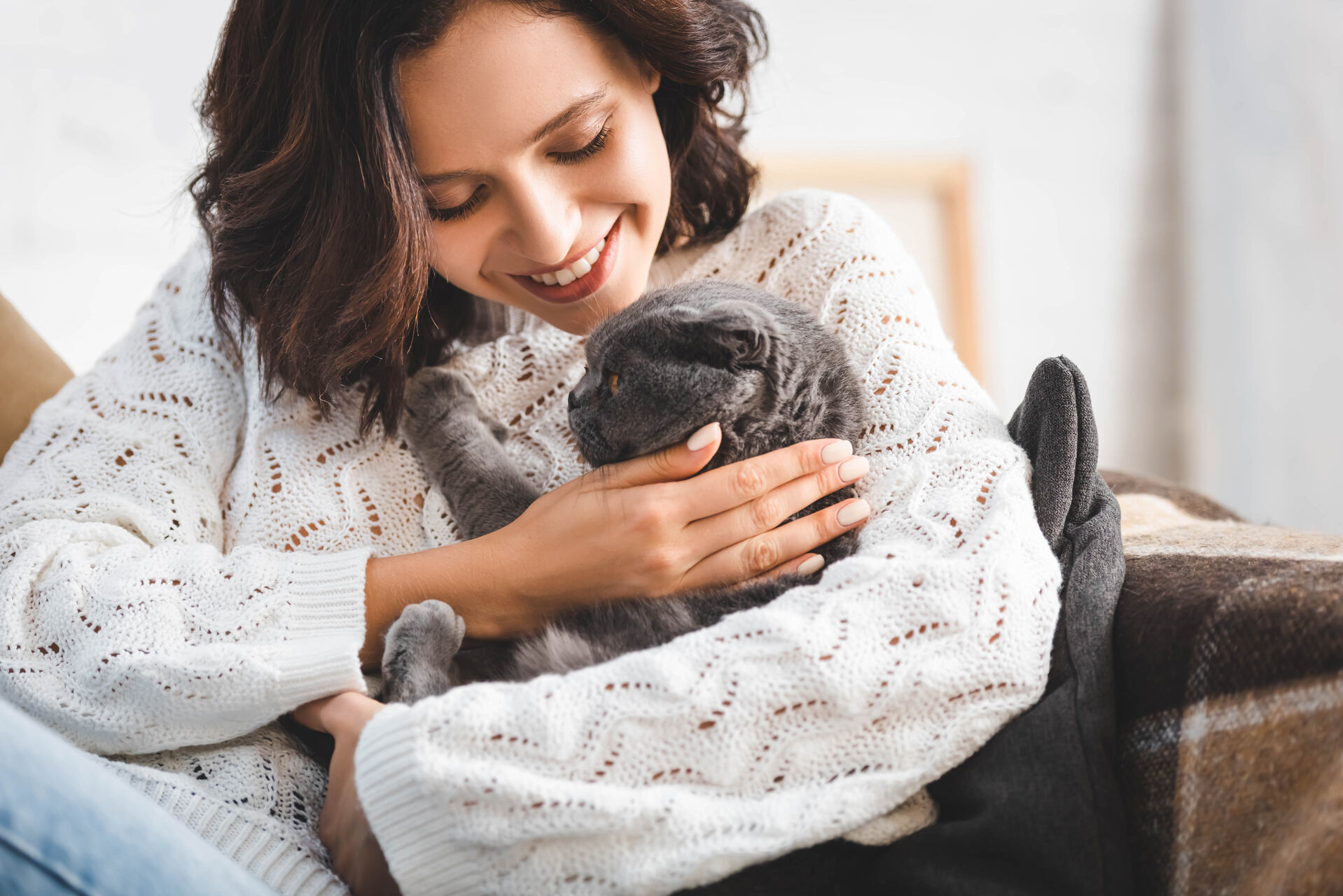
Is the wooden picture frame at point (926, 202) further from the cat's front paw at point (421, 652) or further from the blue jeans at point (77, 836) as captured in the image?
the blue jeans at point (77, 836)

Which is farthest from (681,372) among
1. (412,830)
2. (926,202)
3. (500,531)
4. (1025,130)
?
(1025,130)

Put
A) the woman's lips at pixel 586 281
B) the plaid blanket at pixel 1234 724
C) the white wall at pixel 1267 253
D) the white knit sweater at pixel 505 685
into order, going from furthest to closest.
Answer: the white wall at pixel 1267 253 < the woman's lips at pixel 586 281 < the white knit sweater at pixel 505 685 < the plaid blanket at pixel 1234 724

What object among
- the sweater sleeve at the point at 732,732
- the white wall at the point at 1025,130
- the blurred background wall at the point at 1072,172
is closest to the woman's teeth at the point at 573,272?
the sweater sleeve at the point at 732,732

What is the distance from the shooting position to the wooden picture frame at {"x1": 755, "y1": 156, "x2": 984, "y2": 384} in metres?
2.68

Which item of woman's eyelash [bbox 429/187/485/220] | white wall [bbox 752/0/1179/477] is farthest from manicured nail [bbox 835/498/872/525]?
white wall [bbox 752/0/1179/477]

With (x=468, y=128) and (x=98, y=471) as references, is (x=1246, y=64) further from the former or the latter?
(x=98, y=471)

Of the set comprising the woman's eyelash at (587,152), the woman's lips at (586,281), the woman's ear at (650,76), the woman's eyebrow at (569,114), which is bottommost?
the woman's lips at (586,281)

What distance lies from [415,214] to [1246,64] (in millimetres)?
2355

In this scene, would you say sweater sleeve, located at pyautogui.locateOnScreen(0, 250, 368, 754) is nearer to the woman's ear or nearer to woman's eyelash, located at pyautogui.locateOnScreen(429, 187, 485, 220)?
woman's eyelash, located at pyautogui.locateOnScreen(429, 187, 485, 220)

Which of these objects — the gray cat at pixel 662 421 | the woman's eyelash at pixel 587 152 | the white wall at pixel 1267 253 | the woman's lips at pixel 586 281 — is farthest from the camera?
the white wall at pixel 1267 253

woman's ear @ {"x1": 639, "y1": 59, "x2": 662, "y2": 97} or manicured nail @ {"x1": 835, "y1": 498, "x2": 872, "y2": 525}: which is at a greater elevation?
woman's ear @ {"x1": 639, "y1": 59, "x2": 662, "y2": 97}

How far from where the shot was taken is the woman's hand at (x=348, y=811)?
0.84 metres

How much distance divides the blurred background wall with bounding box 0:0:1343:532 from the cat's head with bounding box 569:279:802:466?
170 cm

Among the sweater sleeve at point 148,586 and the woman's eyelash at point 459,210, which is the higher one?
the woman's eyelash at point 459,210
